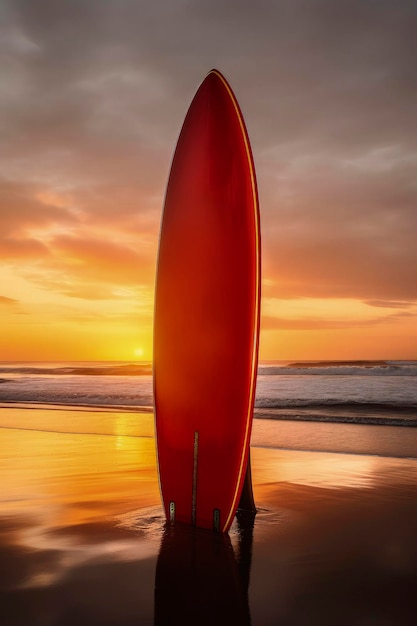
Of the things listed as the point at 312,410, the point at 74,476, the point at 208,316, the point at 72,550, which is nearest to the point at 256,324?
the point at 208,316

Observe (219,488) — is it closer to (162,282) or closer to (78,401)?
(162,282)

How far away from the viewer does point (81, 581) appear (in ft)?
7.51

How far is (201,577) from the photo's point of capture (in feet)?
7.81

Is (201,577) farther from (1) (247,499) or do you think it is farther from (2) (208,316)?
(2) (208,316)

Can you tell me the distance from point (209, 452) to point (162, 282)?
99cm

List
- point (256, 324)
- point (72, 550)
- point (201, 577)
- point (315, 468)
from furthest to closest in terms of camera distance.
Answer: point (315, 468)
point (256, 324)
point (72, 550)
point (201, 577)

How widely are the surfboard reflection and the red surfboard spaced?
18 cm

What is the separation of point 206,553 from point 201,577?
30cm

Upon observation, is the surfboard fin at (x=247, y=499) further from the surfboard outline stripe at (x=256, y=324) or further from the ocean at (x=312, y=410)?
the ocean at (x=312, y=410)

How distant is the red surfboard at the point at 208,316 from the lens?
3.04 meters

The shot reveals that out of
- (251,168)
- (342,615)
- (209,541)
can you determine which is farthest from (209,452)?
(251,168)

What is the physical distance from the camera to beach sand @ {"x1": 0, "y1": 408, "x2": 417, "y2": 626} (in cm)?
206

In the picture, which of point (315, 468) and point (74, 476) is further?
point (315, 468)

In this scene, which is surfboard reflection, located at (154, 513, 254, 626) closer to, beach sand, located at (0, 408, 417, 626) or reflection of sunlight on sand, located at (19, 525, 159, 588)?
beach sand, located at (0, 408, 417, 626)
